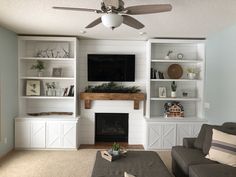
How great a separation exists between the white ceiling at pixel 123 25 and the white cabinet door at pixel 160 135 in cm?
202

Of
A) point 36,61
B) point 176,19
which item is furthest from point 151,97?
point 36,61

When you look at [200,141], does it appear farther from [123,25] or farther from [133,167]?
[123,25]

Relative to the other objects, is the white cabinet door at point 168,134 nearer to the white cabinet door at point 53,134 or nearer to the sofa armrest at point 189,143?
the sofa armrest at point 189,143

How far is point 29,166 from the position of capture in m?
3.99

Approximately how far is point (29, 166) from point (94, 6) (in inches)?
118

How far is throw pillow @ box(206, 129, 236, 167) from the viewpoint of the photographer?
2.89 m

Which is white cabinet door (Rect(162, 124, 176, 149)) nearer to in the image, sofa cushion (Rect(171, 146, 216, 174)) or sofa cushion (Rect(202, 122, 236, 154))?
sofa cushion (Rect(171, 146, 216, 174))

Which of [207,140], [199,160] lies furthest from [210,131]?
[199,160]

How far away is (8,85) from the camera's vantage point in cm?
455

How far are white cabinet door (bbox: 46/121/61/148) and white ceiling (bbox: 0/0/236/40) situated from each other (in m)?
1.98

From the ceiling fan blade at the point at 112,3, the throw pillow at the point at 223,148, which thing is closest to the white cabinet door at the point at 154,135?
the throw pillow at the point at 223,148

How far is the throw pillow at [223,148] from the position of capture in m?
2.89

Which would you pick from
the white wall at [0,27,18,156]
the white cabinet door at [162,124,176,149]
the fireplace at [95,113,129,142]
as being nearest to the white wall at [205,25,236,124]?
the white cabinet door at [162,124,176,149]

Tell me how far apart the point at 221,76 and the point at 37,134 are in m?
4.02
